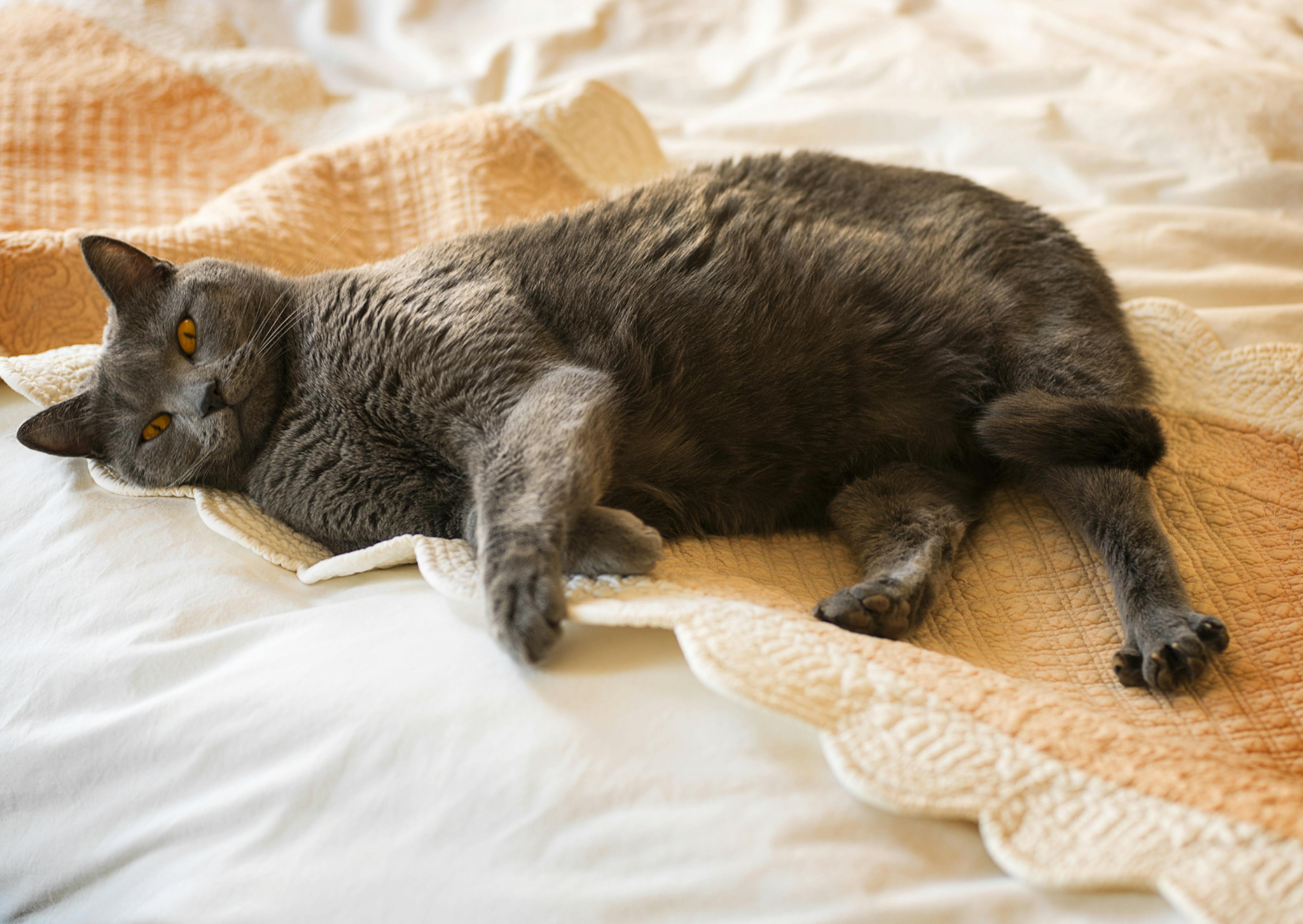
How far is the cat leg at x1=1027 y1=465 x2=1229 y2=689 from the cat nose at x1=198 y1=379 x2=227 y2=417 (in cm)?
105

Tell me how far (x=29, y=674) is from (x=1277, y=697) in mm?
1287

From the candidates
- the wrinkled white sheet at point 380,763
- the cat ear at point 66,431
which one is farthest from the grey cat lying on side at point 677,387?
the wrinkled white sheet at point 380,763

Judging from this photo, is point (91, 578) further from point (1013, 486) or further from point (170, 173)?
point (1013, 486)

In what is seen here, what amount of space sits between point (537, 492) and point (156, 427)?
0.56 meters

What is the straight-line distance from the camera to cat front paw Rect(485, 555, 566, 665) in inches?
31.4

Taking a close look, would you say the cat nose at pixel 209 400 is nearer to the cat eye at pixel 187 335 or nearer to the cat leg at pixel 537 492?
the cat eye at pixel 187 335

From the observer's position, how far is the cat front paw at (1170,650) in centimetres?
89

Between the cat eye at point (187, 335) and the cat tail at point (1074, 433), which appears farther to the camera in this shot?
the cat eye at point (187, 335)

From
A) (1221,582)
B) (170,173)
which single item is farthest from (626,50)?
(1221,582)

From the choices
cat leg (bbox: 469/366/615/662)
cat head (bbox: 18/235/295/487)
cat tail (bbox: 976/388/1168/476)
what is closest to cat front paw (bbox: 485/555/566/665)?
cat leg (bbox: 469/366/615/662)

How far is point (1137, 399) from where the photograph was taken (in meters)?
1.19

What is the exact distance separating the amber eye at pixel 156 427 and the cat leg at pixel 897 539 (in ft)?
2.79

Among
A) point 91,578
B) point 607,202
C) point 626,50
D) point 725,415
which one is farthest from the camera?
point 626,50

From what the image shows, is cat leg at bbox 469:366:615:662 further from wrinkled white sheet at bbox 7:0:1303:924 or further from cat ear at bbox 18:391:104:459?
cat ear at bbox 18:391:104:459
